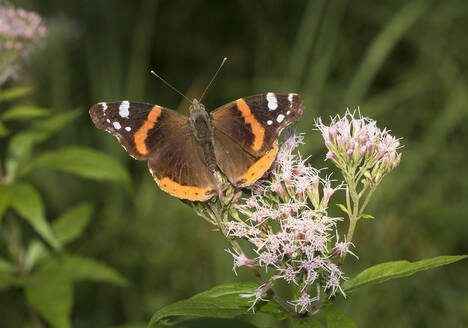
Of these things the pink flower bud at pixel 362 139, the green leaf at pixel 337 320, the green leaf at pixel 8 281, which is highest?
the pink flower bud at pixel 362 139

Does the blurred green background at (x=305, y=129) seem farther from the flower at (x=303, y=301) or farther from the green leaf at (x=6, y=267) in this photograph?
the flower at (x=303, y=301)

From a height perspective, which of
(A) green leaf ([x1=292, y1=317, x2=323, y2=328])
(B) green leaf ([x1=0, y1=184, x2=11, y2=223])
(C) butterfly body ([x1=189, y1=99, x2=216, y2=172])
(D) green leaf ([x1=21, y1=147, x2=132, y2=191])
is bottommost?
(B) green leaf ([x1=0, y1=184, x2=11, y2=223])

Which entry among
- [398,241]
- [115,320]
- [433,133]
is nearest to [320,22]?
[433,133]

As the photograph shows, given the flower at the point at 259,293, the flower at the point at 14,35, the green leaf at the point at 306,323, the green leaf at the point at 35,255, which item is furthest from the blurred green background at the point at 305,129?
the green leaf at the point at 306,323

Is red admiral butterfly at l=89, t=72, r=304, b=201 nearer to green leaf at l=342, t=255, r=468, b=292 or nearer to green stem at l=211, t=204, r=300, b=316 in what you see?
green stem at l=211, t=204, r=300, b=316

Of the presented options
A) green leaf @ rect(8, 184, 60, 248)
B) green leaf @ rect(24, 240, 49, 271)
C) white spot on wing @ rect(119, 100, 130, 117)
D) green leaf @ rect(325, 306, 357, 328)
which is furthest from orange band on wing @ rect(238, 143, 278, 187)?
green leaf @ rect(24, 240, 49, 271)

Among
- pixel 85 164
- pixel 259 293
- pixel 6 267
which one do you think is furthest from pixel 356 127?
pixel 6 267

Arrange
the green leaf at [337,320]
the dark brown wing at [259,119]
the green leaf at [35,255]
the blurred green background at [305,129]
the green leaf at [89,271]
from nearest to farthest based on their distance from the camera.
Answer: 1. the green leaf at [337,320]
2. the dark brown wing at [259,119]
3. the green leaf at [89,271]
4. the green leaf at [35,255]
5. the blurred green background at [305,129]
